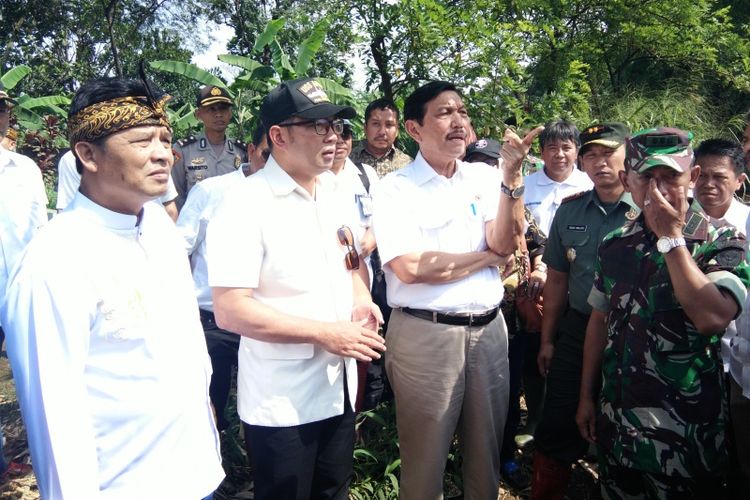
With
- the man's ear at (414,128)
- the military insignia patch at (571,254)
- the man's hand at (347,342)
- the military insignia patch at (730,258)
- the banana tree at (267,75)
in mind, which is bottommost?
the man's hand at (347,342)

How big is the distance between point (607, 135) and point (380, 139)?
69.4 inches

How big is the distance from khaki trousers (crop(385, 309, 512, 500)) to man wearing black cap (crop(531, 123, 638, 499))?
334mm

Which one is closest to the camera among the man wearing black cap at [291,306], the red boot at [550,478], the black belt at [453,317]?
the man wearing black cap at [291,306]

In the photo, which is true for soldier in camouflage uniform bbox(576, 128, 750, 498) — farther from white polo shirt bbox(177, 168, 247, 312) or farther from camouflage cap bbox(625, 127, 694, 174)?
white polo shirt bbox(177, 168, 247, 312)

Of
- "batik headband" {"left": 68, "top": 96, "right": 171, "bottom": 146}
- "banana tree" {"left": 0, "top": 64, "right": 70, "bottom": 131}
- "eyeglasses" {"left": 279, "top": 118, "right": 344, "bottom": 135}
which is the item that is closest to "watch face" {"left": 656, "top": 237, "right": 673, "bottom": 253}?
"eyeglasses" {"left": 279, "top": 118, "right": 344, "bottom": 135}

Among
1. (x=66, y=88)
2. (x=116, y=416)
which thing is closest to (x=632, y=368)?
(x=116, y=416)

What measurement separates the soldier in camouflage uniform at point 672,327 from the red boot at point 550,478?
595 millimetres

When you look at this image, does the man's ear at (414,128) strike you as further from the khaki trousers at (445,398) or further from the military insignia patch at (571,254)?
the military insignia patch at (571,254)

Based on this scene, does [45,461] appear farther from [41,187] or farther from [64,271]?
[41,187]

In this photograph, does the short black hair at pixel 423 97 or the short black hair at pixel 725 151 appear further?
the short black hair at pixel 725 151

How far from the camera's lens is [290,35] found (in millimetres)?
13281

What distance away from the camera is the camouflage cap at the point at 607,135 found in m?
3.01

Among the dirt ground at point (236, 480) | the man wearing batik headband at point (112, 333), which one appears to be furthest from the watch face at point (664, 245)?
the dirt ground at point (236, 480)

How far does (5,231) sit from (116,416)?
2219 mm
